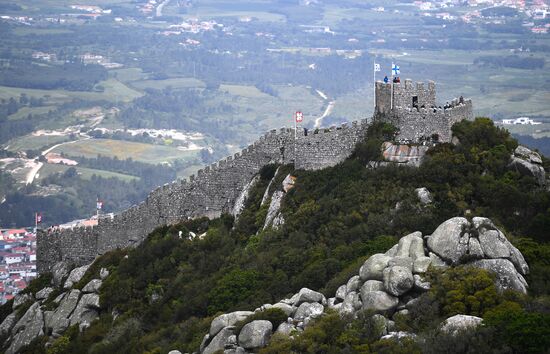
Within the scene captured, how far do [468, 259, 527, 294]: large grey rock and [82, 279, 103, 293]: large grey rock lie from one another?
2421 centimetres

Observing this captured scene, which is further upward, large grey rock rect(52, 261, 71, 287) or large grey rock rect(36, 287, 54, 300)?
large grey rock rect(52, 261, 71, 287)

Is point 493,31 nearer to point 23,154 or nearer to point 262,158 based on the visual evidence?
point 23,154

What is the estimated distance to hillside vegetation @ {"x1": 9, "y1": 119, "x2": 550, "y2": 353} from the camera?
46.2 meters

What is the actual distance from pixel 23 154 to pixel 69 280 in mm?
113806

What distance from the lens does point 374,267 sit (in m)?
48.4

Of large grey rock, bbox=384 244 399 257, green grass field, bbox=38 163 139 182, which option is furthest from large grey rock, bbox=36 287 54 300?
green grass field, bbox=38 163 139 182

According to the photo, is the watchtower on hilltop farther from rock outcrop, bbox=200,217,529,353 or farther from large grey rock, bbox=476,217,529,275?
large grey rock, bbox=476,217,529,275

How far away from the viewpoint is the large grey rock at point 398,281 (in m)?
46.9

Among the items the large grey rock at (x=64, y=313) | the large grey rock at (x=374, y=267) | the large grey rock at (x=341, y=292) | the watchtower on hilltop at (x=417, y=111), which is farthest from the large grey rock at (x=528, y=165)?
the large grey rock at (x=64, y=313)

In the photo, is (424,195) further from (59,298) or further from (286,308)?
(59,298)

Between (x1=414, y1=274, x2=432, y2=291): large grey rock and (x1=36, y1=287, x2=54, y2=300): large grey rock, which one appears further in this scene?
(x1=36, y1=287, x2=54, y2=300): large grey rock

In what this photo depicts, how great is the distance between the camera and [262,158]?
66.4m

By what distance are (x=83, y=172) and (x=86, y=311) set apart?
104099 millimetres

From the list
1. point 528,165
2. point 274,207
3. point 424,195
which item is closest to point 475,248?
point 424,195
